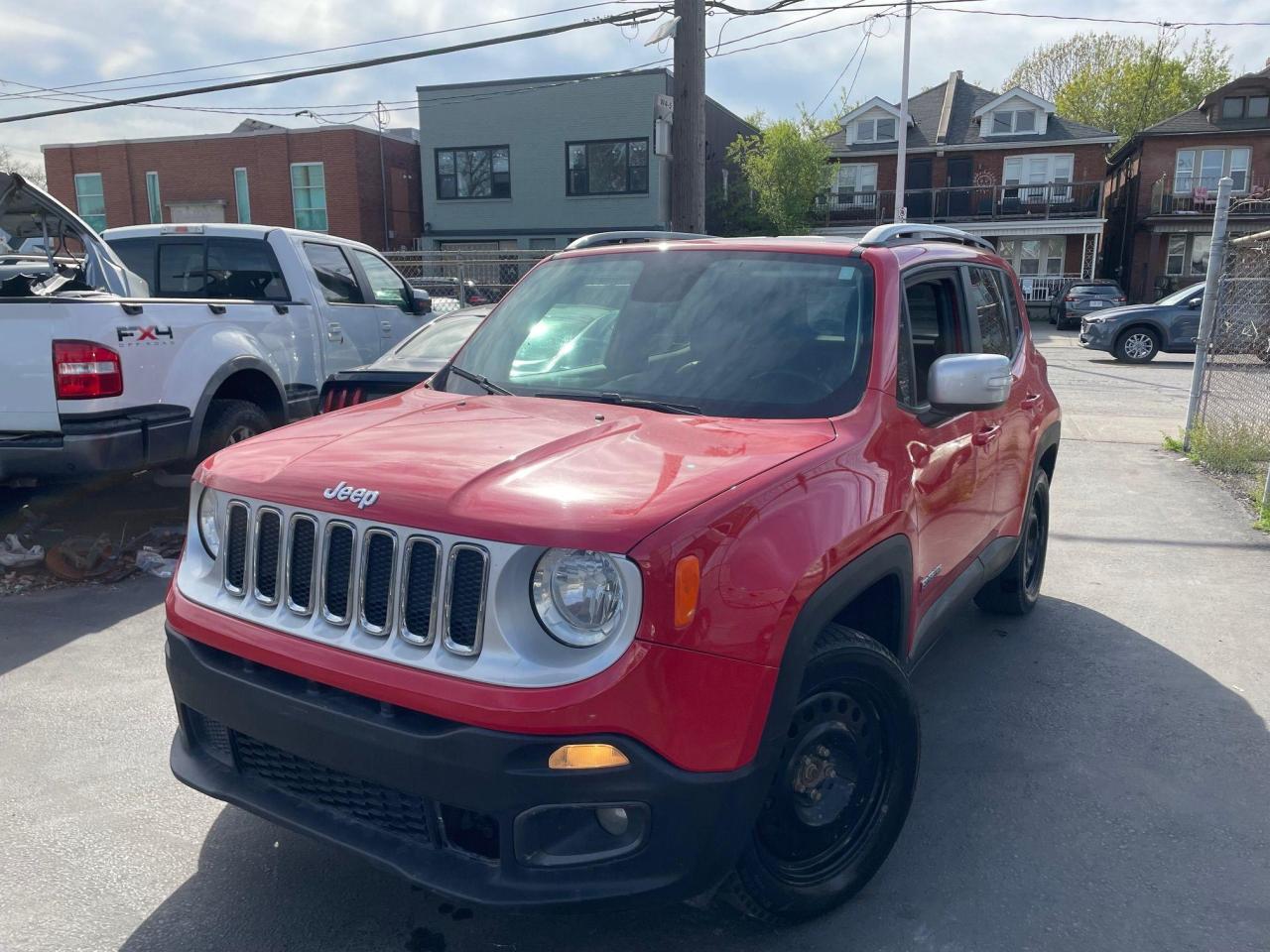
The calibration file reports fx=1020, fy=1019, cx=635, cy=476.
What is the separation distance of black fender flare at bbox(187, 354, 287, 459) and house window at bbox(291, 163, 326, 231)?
29502 millimetres

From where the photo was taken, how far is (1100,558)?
646 cm

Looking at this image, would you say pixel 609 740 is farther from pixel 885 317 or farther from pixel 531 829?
pixel 885 317

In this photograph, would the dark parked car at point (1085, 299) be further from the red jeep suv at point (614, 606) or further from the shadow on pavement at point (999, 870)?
the red jeep suv at point (614, 606)

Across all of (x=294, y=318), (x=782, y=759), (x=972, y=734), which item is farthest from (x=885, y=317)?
(x=294, y=318)

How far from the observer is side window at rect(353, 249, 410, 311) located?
358 inches

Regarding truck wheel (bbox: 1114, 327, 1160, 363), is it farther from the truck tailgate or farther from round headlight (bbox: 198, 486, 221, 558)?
round headlight (bbox: 198, 486, 221, 558)

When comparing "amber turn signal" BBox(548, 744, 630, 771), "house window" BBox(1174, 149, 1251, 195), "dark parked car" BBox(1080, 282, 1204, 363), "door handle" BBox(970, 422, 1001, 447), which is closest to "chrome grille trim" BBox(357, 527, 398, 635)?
"amber turn signal" BBox(548, 744, 630, 771)

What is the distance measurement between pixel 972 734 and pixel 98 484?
6284 mm

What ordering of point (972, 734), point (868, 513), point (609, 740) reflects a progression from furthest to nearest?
1. point (972, 734)
2. point (868, 513)
3. point (609, 740)

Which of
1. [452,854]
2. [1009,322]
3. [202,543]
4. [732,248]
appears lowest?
[452,854]

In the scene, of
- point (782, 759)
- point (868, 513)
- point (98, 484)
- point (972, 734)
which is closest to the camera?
point (782, 759)

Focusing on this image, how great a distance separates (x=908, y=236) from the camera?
3938mm

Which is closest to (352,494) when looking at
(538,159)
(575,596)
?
(575,596)

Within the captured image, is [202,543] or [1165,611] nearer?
[202,543]
